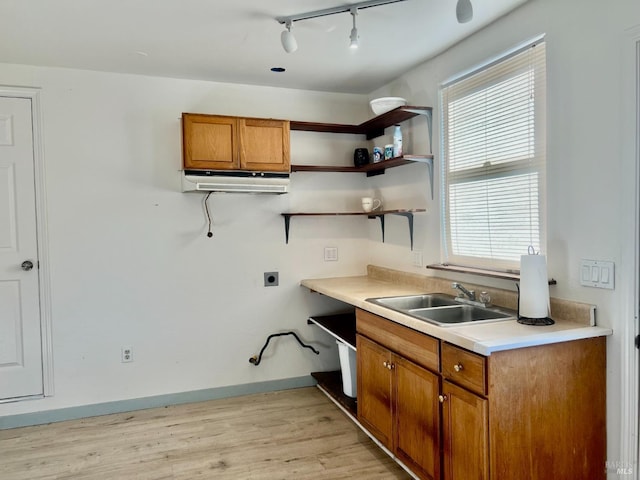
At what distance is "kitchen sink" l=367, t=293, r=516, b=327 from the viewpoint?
7.40ft

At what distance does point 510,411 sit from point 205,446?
188cm

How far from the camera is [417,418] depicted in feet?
7.13

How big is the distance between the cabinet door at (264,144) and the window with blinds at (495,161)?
1145 millimetres

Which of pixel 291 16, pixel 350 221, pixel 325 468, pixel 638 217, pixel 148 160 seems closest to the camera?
pixel 638 217

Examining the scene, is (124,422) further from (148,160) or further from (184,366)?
(148,160)

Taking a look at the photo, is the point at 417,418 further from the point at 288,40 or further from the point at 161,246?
the point at 161,246

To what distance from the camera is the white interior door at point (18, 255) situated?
10.1 feet

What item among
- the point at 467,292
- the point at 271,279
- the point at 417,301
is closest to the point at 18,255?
the point at 271,279

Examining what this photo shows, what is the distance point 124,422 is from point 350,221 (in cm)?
229

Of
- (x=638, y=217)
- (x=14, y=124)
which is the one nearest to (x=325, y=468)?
(x=638, y=217)

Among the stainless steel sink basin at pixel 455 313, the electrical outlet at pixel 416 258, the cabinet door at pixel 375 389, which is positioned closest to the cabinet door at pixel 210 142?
the electrical outlet at pixel 416 258

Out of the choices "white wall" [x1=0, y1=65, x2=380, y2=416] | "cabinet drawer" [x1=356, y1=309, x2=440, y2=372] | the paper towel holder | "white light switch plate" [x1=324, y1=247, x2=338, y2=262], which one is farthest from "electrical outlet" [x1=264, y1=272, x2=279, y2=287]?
the paper towel holder

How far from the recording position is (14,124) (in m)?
3.07

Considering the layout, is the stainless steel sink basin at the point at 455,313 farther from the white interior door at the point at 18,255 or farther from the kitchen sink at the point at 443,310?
the white interior door at the point at 18,255
